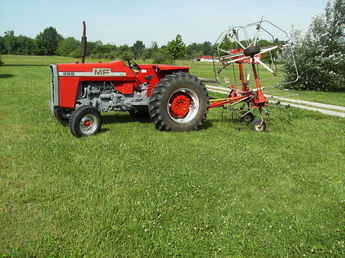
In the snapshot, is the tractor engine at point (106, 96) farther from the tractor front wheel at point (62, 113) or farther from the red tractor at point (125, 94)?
the tractor front wheel at point (62, 113)

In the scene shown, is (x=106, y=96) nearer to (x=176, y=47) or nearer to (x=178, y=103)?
(x=178, y=103)

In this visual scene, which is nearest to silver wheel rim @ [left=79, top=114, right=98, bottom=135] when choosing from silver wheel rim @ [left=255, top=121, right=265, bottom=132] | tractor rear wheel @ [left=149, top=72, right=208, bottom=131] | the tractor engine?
the tractor engine

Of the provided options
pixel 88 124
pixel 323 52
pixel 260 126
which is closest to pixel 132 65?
pixel 88 124

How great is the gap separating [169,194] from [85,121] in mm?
3137

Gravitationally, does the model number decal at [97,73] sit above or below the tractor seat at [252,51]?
below

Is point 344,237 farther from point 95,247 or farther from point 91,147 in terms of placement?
point 91,147

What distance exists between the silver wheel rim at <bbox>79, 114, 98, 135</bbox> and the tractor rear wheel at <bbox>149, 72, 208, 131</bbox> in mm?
1198

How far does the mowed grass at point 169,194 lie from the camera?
10.3ft

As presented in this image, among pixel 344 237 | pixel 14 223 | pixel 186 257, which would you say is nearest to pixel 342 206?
pixel 344 237

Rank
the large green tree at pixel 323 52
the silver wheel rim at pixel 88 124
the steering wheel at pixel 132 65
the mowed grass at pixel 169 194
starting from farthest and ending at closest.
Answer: the large green tree at pixel 323 52 < the steering wheel at pixel 132 65 < the silver wheel rim at pixel 88 124 < the mowed grass at pixel 169 194

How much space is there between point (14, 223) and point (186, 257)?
1.82 meters

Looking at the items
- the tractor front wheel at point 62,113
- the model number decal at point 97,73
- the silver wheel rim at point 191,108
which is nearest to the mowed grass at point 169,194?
the tractor front wheel at point 62,113

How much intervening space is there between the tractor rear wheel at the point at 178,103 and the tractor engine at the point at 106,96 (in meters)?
0.63

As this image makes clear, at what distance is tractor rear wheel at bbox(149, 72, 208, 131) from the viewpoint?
6855 millimetres
